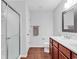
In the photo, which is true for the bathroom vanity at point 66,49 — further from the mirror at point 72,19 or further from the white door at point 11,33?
the white door at point 11,33

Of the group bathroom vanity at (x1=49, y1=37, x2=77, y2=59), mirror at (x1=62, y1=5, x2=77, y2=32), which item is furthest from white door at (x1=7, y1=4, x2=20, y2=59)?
mirror at (x1=62, y1=5, x2=77, y2=32)

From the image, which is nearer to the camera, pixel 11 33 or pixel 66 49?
pixel 66 49

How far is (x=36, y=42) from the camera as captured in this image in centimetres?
661

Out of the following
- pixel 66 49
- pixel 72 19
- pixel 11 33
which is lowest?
pixel 66 49

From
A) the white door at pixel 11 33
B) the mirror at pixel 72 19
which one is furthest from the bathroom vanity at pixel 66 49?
the white door at pixel 11 33

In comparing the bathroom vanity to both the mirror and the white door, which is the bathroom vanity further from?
the white door

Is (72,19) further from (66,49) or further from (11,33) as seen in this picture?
(11,33)

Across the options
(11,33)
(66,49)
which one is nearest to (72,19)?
(66,49)

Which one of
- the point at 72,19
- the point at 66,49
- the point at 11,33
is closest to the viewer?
the point at 66,49

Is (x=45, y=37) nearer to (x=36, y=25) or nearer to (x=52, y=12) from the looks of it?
(x=36, y=25)

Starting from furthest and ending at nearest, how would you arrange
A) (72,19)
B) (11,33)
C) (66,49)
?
1. (72,19)
2. (11,33)
3. (66,49)

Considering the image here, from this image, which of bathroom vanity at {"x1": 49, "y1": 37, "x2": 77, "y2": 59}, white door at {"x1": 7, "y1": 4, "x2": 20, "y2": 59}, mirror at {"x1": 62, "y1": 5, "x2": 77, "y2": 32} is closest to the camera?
bathroom vanity at {"x1": 49, "y1": 37, "x2": 77, "y2": 59}

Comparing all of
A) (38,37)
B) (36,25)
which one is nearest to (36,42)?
(38,37)

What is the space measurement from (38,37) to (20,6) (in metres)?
2.87
